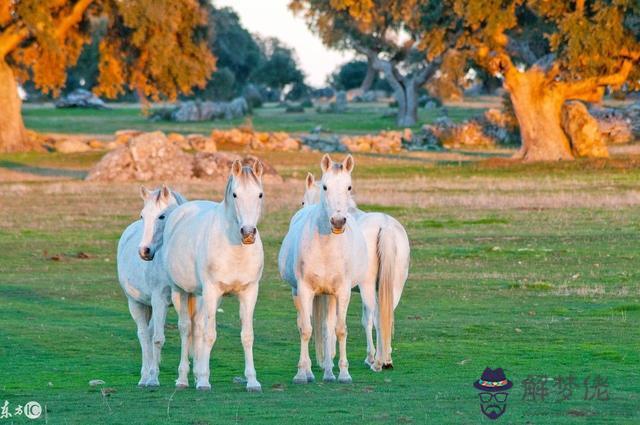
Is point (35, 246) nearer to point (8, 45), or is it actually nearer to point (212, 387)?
point (212, 387)

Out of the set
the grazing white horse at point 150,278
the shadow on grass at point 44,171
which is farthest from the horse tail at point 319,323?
the shadow on grass at point 44,171

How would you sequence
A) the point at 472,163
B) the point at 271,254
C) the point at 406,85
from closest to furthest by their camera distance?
1. the point at 271,254
2. the point at 472,163
3. the point at 406,85

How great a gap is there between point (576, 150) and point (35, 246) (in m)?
31.8

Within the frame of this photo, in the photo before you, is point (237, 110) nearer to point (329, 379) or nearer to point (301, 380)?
point (329, 379)

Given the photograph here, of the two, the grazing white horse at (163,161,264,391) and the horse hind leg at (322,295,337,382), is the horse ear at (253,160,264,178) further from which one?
the horse hind leg at (322,295,337,382)

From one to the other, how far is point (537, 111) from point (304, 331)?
4084 centimetres

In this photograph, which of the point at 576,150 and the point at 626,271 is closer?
the point at 626,271

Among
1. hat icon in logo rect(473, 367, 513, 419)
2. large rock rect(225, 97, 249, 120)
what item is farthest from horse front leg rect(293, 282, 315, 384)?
large rock rect(225, 97, 249, 120)

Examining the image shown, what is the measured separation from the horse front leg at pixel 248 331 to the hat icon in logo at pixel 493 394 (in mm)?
2155

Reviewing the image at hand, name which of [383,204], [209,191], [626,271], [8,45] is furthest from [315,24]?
[626,271]

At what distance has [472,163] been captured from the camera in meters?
52.1

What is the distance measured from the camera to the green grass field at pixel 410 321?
1091 cm

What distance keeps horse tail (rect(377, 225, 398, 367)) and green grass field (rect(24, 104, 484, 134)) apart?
200ft

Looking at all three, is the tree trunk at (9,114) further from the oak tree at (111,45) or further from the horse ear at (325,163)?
the horse ear at (325,163)
